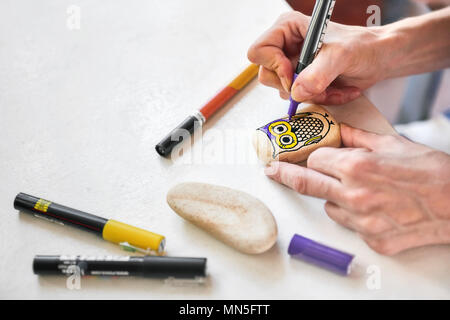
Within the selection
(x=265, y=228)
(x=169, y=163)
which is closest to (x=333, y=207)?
(x=265, y=228)

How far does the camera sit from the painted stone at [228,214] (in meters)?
0.63

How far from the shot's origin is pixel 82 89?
0.89m

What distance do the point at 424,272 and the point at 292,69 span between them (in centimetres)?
42

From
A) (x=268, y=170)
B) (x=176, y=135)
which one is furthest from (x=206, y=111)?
(x=268, y=170)

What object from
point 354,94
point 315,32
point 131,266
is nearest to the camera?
point 131,266

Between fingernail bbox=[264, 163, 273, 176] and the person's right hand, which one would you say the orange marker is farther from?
fingernail bbox=[264, 163, 273, 176]

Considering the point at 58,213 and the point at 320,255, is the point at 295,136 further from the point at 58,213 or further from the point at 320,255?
the point at 58,213

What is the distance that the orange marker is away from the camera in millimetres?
775

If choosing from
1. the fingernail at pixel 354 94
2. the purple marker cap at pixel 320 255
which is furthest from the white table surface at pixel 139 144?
the fingernail at pixel 354 94

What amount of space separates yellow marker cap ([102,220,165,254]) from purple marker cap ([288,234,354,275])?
0.19 m

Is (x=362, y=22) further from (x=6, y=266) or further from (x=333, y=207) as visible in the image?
(x=6, y=266)

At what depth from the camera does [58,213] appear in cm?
67

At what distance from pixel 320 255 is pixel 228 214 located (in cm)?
14

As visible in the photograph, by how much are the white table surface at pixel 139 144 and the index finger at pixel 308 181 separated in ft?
0.08
